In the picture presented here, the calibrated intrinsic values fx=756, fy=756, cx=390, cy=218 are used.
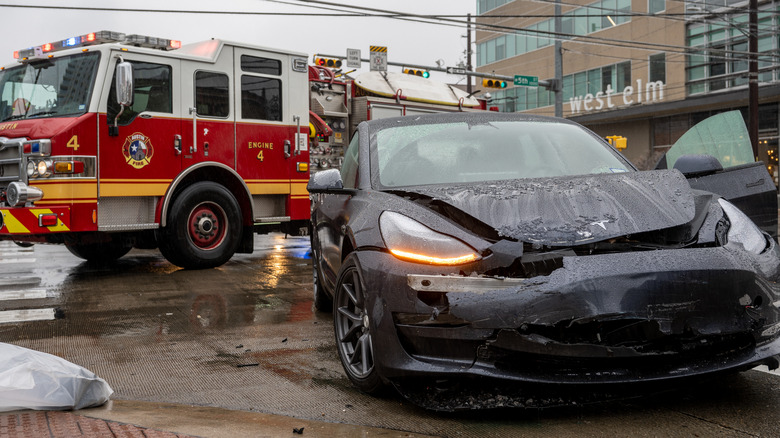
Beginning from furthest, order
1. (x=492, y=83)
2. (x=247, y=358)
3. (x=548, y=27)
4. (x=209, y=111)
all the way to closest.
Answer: (x=548, y=27), (x=492, y=83), (x=209, y=111), (x=247, y=358)

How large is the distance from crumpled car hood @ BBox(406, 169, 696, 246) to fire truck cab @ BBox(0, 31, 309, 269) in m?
5.83

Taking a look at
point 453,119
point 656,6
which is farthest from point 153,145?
point 656,6

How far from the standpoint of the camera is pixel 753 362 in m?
3.28

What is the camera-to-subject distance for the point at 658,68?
34.6 metres

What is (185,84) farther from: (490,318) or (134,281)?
(490,318)

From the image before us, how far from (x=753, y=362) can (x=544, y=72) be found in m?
40.2

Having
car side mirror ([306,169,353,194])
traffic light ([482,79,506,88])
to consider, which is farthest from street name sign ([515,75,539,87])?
car side mirror ([306,169,353,194])

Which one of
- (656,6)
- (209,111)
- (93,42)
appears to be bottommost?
(209,111)

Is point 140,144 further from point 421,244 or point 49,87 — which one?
point 421,244

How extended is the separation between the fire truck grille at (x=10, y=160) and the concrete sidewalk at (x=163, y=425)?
575cm

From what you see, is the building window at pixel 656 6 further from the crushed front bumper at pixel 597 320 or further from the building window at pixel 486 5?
the crushed front bumper at pixel 597 320

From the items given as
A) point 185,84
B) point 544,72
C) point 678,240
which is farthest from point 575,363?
point 544,72

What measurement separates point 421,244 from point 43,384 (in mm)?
1802

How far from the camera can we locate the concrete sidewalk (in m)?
3.09
